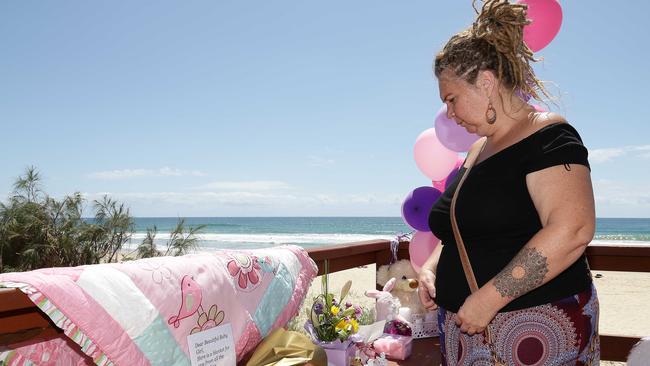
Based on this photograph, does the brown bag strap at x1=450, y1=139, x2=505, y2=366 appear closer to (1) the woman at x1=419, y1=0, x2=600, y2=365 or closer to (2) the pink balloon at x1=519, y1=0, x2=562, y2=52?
(1) the woman at x1=419, y1=0, x2=600, y2=365

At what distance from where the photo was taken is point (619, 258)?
262cm

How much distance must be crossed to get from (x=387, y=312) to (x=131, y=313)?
1649 mm

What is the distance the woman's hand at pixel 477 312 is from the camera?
1106mm

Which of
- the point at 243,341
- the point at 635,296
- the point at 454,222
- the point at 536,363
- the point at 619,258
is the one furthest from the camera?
the point at 635,296

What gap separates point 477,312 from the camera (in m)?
1.12

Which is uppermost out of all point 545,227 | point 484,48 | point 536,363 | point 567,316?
point 484,48

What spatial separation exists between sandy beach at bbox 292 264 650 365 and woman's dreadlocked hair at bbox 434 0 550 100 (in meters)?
3.37

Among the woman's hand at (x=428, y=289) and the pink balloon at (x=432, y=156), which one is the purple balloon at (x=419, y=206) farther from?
the woman's hand at (x=428, y=289)

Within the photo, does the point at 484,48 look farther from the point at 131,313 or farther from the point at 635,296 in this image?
the point at 635,296

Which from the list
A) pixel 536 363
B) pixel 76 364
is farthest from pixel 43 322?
pixel 536 363

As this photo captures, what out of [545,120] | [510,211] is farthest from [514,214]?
[545,120]

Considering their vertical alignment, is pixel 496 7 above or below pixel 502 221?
above

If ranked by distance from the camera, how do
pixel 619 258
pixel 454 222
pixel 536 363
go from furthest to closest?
pixel 619 258, pixel 454 222, pixel 536 363

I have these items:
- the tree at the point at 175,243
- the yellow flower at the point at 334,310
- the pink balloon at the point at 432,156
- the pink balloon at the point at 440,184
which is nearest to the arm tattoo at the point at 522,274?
the yellow flower at the point at 334,310
